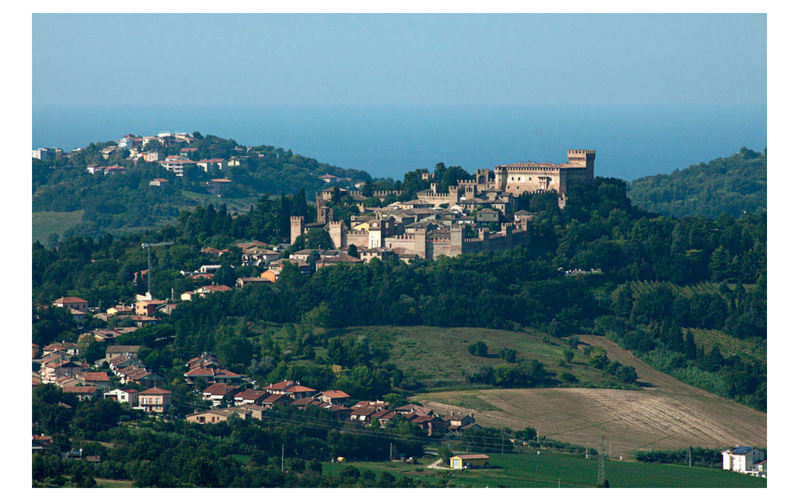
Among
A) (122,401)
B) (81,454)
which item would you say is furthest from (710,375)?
(81,454)

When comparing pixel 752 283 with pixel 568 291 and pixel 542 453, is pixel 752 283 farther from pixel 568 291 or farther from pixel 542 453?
pixel 542 453

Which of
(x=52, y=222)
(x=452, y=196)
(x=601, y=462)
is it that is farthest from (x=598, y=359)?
(x=52, y=222)

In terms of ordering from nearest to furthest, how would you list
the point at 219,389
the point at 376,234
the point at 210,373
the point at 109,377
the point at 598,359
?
the point at 219,389 < the point at 109,377 < the point at 210,373 < the point at 598,359 < the point at 376,234

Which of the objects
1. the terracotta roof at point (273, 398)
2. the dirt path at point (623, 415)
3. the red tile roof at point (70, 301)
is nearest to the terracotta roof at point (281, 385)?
the terracotta roof at point (273, 398)

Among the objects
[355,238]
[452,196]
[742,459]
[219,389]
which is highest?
[452,196]

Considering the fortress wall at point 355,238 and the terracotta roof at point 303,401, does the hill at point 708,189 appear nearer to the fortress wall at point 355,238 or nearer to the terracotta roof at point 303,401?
the fortress wall at point 355,238

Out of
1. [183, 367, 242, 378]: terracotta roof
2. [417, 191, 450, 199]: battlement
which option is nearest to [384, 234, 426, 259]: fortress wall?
[417, 191, 450, 199]: battlement

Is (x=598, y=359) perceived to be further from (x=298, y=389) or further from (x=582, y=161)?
(x=582, y=161)

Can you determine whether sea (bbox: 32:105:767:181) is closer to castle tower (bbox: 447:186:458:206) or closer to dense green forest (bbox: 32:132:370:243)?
dense green forest (bbox: 32:132:370:243)

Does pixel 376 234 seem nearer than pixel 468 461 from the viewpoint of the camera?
No
